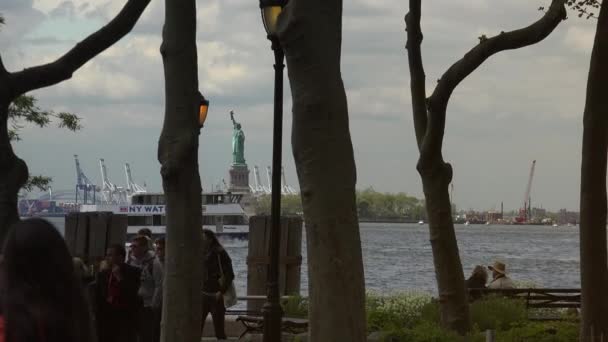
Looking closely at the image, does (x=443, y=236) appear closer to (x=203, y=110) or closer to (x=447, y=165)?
(x=447, y=165)

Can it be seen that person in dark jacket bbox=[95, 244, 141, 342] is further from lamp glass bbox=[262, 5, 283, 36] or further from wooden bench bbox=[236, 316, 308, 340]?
lamp glass bbox=[262, 5, 283, 36]

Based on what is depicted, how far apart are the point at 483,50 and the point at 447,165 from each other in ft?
6.01

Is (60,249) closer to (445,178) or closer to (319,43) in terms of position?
(319,43)

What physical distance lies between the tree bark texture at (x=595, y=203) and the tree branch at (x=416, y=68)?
2.85m

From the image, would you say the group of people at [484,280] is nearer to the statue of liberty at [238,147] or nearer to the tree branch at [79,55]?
the tree branch at [79,55]

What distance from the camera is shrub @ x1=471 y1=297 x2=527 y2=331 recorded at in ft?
53.4

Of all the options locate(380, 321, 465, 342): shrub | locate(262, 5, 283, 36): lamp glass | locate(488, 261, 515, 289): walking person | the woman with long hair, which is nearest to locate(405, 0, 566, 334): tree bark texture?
locate(380, 321, 465, 342): shrub

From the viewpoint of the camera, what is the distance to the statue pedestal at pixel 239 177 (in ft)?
472

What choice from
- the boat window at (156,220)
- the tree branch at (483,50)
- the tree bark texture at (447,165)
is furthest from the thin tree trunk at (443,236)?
the boat window at (156,220)

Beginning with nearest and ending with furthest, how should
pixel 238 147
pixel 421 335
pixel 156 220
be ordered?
pixel 421 335, pixel 156 220, pixel 238 147

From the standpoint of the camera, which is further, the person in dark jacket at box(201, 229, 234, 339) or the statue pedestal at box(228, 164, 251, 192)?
the statue pedestal at box(228, 164, 251, 192)

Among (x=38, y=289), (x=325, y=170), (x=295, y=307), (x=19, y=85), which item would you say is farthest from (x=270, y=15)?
(x=38, y=289)

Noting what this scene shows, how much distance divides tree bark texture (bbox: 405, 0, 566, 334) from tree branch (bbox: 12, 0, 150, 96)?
144 inches

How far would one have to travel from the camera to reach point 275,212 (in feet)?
46.8
